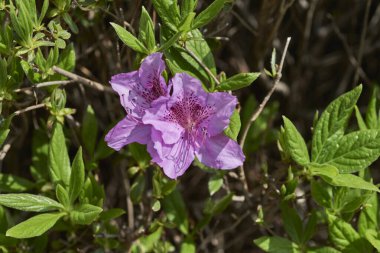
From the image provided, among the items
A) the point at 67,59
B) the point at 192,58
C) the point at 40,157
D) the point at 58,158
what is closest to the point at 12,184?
the point at 40,157

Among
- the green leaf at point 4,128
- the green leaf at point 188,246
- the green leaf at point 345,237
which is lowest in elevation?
the green leaf at point 188,246

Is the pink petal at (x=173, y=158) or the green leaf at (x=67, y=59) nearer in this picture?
the pink petal at (x=173, y=158)

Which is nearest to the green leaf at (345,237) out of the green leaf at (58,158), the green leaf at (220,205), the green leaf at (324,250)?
the green leaf at (324,250)

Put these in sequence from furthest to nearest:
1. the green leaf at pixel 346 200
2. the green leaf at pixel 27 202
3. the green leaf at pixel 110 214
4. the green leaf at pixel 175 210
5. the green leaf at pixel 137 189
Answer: the green leaf at pixel 175 210
the green leaf at pixel 137 189
the green leaf at pixel 110 214
the green leaf at pixel 346 200
the green leaf at pixel 27 202

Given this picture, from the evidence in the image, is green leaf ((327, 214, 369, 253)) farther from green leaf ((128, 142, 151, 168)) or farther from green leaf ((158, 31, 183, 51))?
green leaf ((158, 31, 183, 51))

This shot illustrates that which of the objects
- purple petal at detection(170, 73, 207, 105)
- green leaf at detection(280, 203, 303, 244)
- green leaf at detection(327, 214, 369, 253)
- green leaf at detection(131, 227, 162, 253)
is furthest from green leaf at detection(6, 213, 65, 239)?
green leaf at detection(327, 214, 369, 253)

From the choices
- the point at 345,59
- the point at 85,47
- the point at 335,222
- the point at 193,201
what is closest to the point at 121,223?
the point at 193,201

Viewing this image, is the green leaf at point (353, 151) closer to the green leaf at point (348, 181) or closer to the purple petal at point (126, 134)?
the green leaf at point (348, 181)
